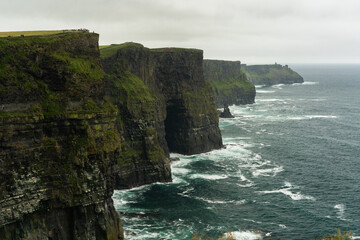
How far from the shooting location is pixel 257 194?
3103 inches

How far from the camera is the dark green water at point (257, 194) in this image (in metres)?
63.3

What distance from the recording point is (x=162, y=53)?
4397 inches

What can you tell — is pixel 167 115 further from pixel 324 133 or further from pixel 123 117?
pixel 324 133

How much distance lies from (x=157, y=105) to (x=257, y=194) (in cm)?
3520

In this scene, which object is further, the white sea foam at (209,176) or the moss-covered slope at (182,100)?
the moss-covered slope at (182,100)

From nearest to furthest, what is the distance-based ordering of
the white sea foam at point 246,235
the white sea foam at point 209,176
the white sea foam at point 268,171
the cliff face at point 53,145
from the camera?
the cliff face at point 53,145 < the white sea foam at point 246,235 < the white sea foam at point 209,176 < the white sea foam at point 268,171

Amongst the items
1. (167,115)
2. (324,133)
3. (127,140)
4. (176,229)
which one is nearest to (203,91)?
(167,115)

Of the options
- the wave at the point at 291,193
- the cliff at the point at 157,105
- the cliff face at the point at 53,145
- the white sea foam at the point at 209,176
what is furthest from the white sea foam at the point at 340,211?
the cliff face at the point at 53,145

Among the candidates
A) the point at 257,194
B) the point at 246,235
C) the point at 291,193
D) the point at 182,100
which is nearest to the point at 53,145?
the point at 246,235

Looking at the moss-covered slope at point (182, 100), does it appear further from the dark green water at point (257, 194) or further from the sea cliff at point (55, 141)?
the sea cliff at point (55, 141)

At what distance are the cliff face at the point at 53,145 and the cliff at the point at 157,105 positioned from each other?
28.3 metres

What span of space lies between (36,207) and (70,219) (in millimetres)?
5849

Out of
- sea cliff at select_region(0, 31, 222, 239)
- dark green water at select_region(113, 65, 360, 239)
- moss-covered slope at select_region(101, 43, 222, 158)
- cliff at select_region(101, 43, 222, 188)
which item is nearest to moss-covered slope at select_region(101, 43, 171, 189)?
cliff at select_region(101, 43, 222, 188)

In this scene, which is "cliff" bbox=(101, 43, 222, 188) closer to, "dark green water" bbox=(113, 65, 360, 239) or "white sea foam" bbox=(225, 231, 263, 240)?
"dark green water" bbox=(113, 65, 360, 239)
